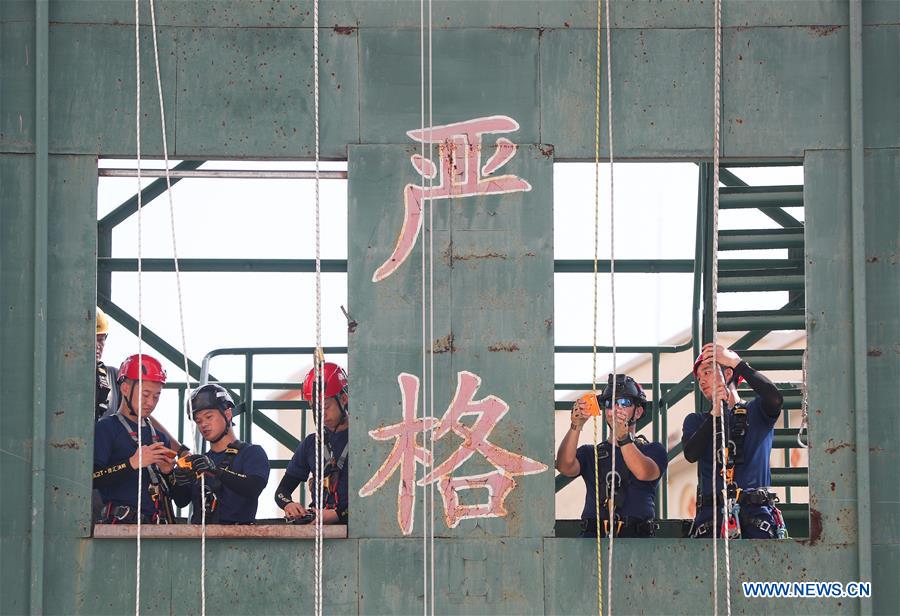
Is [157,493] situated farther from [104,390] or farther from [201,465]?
[104,390]

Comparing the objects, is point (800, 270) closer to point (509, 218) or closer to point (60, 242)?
point (509, 218)

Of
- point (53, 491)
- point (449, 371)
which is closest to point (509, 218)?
point (449, 371)

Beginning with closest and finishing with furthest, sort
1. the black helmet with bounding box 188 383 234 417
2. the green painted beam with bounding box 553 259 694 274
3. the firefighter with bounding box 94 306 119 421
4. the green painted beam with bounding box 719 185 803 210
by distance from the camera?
the black helmet with bounding box 188 383 234 417, the firefighter with bounding box 94 306 119 421, the green painted beam with bounding box 719 185 803 210, the green painted beam with bounding box 553 259 694 274

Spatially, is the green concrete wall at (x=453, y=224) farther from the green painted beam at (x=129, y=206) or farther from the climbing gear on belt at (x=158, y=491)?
the green painted beam at (x=129, y=206)

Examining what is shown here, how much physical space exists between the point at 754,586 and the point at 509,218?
9.17 feet

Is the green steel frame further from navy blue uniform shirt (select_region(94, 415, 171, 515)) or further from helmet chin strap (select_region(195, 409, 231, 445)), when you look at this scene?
navy blue uniform shirt (select_region(94, 415, 171, 515))

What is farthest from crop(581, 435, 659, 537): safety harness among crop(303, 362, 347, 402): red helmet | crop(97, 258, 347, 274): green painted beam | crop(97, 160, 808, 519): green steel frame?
crop(97, 258, 347, 274): green painted beam

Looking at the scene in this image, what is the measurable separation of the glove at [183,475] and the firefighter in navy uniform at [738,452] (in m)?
3.25

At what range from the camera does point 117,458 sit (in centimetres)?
941

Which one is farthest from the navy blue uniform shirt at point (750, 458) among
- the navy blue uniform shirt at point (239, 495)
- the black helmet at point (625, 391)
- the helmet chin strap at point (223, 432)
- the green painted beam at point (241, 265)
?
the green painted beam at point (241, 265)

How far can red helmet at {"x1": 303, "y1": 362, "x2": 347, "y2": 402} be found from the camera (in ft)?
32.7

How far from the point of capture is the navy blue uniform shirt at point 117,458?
9266mm

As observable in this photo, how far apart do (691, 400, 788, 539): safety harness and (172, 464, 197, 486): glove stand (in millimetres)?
3326

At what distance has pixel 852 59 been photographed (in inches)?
361
